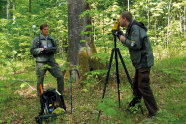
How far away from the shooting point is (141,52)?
290 centimetres

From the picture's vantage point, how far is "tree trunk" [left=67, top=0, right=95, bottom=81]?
18.4 feet

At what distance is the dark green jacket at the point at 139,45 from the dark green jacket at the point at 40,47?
7.73 ft

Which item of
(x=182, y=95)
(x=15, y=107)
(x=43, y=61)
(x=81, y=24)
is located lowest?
(x=15, y=107)

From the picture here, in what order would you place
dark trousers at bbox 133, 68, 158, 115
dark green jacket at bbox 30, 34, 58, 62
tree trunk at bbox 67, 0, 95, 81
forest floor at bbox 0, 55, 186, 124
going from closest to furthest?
dark trousers at bbox 133, 68, 158, 115, forest floor at bbox 0, 55, 186, 124, dark green jacket at bbox 30, 34, 58, 62, tree trunk at bbox 67, 0, 95, 81

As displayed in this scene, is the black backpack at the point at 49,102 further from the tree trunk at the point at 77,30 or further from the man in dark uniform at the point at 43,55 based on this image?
the tree trunk at the point at 77,30

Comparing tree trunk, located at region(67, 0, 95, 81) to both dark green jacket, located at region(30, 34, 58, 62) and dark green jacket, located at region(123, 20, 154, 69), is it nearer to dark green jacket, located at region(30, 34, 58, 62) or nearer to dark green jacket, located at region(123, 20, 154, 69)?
dark green jacket, located at region(30, 34, 58, 62)

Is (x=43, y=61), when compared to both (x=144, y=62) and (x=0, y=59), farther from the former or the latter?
(x=144, y=62)

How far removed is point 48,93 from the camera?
3.49 m

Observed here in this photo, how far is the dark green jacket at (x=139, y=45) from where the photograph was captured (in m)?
2.79

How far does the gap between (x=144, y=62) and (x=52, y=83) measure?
14.0 feet

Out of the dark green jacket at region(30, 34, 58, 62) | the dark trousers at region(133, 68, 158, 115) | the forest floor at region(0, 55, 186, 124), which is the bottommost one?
the forest floor at region(0, 55, 186, 124)

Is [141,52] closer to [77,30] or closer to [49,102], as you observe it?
[49,102]

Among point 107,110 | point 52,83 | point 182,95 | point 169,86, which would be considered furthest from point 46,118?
point 169,86

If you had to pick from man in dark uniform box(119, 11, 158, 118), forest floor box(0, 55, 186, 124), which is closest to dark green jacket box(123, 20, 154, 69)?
man in dark uniform box(119, 11, 158, 118)
